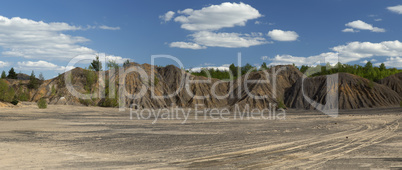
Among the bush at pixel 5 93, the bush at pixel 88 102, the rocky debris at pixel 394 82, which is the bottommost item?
the bush at pixel 88 102

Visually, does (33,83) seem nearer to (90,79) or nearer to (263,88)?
(90,79)

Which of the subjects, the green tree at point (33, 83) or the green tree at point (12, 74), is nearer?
the green tree at point (33, 83)

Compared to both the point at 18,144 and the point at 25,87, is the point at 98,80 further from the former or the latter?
the point at 18,144

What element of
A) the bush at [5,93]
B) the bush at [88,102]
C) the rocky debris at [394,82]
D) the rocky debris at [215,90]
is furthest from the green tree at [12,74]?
the rocky debris at [394,82]

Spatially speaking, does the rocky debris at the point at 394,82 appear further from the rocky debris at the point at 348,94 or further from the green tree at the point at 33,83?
the green tree at the point at 33,83

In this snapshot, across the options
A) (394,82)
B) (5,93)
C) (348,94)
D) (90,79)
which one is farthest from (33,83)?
(394,82)

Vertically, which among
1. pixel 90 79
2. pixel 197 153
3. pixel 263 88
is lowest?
pixel 197 153

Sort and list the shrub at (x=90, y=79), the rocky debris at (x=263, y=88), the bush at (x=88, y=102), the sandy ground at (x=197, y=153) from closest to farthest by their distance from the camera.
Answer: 1. the sandy ground at (x=197, y=153)
2. the bush at (x=88, y=102)
3. the rocky debris at (x=263, y=88)
4. the shrub at (x=90, y=79)

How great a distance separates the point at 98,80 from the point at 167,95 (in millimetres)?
12099

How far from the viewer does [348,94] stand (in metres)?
51.4

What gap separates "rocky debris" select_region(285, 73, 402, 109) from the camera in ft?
166

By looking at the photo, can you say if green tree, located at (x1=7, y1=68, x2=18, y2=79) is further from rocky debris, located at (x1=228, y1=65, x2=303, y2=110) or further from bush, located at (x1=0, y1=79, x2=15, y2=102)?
rocky debris, located at (x1=228, y1=65, x2=303, y2=110)

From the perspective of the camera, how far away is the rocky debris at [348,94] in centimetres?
5066

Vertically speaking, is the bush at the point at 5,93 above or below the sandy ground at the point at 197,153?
above
